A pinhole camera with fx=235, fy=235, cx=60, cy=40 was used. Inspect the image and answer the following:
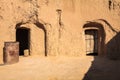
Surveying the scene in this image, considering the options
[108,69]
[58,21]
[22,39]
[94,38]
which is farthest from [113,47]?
[22,39]

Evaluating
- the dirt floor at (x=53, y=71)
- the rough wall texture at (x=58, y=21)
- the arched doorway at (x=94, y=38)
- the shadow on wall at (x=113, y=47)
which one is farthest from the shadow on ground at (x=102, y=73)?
the arched doorway at (x=94, y=38)

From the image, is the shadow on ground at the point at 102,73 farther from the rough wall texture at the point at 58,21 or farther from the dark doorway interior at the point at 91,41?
the dark doorway interior at the point at 91,41

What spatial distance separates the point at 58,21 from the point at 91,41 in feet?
7.88

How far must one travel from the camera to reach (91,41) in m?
13.1

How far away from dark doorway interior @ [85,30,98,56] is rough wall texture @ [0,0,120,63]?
0.65m

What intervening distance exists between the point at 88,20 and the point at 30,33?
3.13 metres

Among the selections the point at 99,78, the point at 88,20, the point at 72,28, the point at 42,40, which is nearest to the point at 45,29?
the point at 42,40

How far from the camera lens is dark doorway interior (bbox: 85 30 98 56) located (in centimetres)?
1302

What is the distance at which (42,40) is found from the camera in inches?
463

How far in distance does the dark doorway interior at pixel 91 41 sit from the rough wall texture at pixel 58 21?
2.14 feet

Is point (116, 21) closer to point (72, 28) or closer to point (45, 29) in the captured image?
point (72, 28)

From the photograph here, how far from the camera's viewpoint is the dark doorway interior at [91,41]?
1302 cm

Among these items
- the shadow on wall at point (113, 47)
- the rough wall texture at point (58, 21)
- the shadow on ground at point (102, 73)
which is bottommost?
the shadow on ground at point (102, 73)

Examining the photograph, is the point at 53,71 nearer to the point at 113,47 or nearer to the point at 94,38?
the point at 113,47
